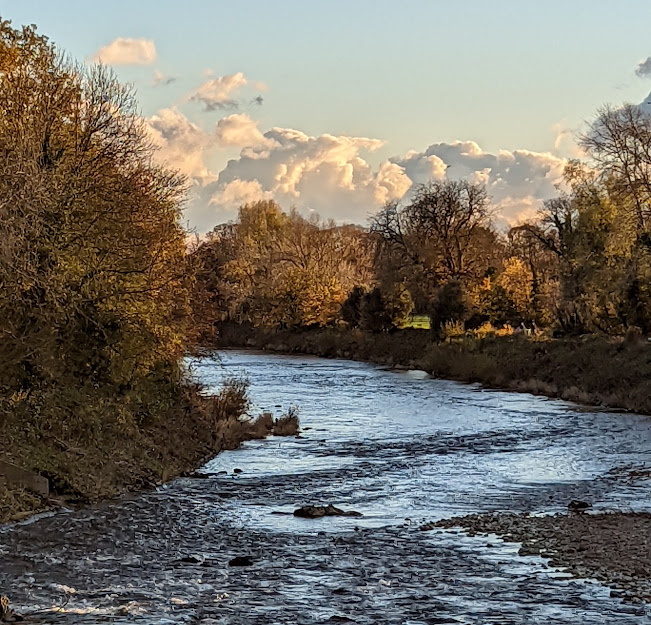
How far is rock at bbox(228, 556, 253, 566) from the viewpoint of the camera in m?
13.7

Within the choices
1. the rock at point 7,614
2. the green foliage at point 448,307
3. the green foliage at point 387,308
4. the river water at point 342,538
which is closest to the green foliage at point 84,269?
the river water at point 342,538

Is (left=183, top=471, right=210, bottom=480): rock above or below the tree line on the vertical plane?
below

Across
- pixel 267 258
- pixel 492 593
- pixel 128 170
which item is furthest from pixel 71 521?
pixel 267 258

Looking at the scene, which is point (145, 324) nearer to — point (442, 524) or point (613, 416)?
point (442, 524)

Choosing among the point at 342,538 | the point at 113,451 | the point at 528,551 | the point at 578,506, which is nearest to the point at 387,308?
the point at 113,451

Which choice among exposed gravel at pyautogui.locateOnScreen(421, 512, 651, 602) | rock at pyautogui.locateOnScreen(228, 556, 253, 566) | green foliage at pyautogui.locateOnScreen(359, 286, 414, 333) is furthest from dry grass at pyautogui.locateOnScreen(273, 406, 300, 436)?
green foliage at pyautogui.locateOnScreen(359, 286, 414, 333)

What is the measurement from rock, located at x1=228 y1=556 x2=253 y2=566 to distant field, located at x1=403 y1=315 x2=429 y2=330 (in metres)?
57.1

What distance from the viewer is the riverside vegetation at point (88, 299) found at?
772 inches

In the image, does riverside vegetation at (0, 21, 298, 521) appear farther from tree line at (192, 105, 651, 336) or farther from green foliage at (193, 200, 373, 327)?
green foliage at (193, 200, 373, 327)

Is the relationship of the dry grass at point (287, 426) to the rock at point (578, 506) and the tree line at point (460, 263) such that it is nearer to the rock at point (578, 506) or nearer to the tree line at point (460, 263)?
the tree line at point (460, 263)

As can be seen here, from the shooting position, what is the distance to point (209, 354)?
29297mm

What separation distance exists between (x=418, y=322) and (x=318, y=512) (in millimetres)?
60333

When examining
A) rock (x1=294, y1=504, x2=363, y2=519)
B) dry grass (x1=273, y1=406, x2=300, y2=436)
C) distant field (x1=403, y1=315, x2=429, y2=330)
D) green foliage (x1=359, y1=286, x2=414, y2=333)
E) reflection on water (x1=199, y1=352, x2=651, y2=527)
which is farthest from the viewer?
distant field (x1=403, y1=315, x2=429, y2=330)

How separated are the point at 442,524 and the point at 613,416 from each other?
2143 cm
